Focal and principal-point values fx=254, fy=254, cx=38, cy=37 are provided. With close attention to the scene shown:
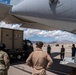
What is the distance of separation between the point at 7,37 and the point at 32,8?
10178 millimetres

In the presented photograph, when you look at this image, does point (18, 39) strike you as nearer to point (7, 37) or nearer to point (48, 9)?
point (7, 37)

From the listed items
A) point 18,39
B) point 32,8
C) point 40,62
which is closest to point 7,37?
point 18,39

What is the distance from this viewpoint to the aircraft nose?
27.8 feet

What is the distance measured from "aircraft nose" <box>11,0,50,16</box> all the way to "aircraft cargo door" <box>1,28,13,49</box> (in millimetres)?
9533

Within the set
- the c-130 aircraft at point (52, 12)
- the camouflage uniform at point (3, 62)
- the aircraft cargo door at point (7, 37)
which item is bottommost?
the camouflage uniform at point (3, 62)

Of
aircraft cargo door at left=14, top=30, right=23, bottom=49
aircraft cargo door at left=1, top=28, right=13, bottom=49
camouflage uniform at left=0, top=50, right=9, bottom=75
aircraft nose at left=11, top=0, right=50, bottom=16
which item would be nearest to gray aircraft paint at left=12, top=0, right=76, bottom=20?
aircraft nose at left=11, top=0, right=50, bottom=16

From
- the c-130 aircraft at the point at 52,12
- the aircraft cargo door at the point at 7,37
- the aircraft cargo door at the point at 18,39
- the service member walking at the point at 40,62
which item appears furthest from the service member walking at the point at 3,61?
the aircraft cargo door at the point at 18,39

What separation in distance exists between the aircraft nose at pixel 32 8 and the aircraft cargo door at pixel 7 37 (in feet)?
31.3

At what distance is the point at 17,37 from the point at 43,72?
13.9 metres

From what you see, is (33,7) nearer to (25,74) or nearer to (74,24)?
(74,24)

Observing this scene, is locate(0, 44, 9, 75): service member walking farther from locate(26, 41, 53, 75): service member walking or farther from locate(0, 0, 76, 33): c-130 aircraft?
locate(0, 0, 76, 33): c-130 aircraft

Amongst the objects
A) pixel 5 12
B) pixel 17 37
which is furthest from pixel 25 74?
pixel 17 37

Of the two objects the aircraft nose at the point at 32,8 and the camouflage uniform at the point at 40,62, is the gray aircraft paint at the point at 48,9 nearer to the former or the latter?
the aircraft nose at the point at 32,8

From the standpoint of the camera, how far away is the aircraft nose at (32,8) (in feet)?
27.8
